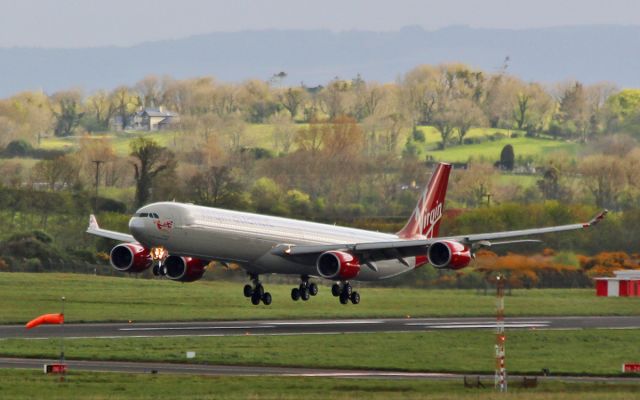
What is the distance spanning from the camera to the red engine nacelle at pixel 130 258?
88.4 m

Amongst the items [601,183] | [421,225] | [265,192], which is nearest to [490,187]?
[601,183]

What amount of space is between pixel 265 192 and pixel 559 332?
2627 inches

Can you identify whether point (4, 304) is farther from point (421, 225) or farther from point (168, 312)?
point (421, 225)

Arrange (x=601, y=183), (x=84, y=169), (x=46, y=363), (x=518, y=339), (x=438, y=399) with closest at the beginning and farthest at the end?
(x=438, y=399)
(x=46, y=363)
(x=518, y=339)
(x=601, y=183)
(x=84, y=169)

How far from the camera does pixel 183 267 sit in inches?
3474

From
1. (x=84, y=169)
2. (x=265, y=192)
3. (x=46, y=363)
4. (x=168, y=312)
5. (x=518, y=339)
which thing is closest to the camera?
(x=46, y=363)

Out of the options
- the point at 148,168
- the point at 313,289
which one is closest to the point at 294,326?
the point at 313,289

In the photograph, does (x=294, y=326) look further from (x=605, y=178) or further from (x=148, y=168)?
(x=605, y=178)

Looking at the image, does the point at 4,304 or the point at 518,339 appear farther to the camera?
the point at 4,304

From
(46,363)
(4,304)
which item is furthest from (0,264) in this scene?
(46,363)

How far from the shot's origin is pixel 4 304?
311 feet

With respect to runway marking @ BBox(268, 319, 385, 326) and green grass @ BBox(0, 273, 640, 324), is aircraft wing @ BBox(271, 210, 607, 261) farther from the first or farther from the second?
green grass @ BBox(0, 273, 640, 324)

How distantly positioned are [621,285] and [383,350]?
40204mm

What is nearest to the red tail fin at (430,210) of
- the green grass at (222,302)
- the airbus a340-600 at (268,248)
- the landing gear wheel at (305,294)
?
the airbus a340-600 at (268,248)
